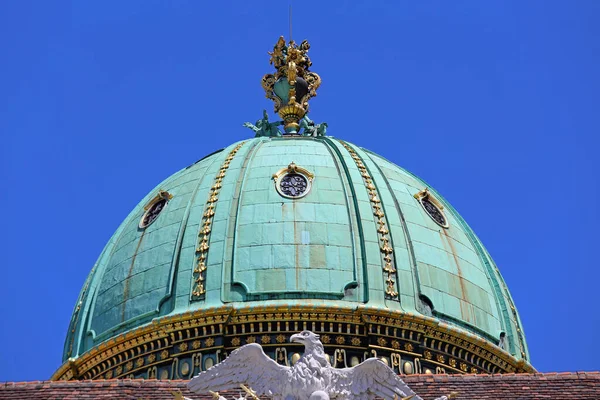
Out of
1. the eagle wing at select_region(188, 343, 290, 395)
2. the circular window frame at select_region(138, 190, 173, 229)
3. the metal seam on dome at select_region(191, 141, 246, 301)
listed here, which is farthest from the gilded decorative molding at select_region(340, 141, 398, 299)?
the eagle wing at select_region(188, 343, 290, 395)

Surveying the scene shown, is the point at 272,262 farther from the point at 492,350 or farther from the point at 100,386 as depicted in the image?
the point at 100,386

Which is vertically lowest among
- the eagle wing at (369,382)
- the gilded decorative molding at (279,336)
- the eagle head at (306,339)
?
the eagle wing at (369,382)

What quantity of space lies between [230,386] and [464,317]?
541 inches

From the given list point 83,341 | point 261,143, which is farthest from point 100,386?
point 261,143

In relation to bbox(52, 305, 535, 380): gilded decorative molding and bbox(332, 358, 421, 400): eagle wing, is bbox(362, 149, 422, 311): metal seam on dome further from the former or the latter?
bbox(332, 358, 421, 400): eagle wing

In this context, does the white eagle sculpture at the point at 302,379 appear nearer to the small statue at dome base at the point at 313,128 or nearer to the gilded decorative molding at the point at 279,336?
the gilded decorative molding at the point at 279,336

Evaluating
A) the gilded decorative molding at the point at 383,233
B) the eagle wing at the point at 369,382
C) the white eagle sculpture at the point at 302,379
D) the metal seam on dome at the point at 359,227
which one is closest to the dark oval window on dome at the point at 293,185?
the metal seam on dome at the point at 359,227

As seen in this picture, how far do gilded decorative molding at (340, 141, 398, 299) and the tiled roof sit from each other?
29.8 feet

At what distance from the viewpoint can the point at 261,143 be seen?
5191 cm

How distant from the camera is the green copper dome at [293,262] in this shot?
1818 inches

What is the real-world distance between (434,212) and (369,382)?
1576 cm

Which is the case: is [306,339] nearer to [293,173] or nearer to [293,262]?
[293,262]

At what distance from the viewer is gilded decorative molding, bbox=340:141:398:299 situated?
4678 centimetres

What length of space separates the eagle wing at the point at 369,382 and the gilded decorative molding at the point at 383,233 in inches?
466
